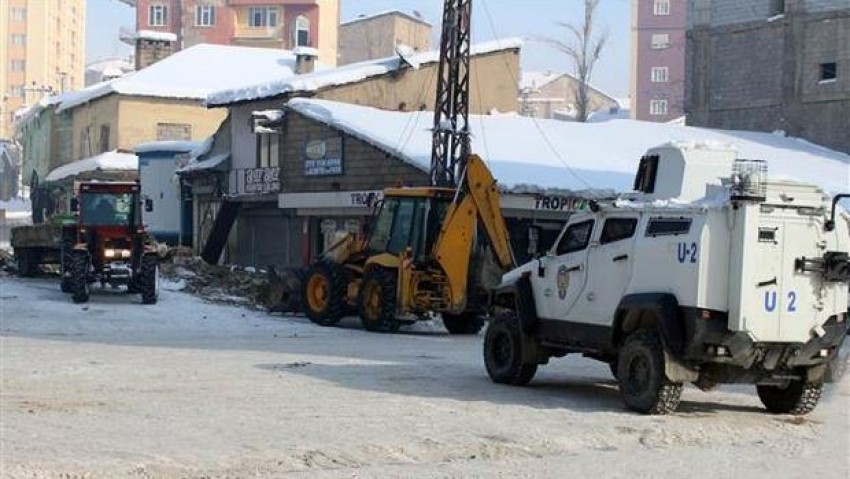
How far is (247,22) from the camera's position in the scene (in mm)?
100938

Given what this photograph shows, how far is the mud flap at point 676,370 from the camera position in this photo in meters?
13.0

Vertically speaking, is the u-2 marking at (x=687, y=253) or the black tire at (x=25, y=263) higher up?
the u-2 marking at (x=687, y=253)

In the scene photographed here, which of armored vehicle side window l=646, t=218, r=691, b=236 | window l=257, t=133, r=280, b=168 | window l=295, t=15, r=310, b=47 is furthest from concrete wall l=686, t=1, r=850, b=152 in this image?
window l=295, t=15, r=310, b=47

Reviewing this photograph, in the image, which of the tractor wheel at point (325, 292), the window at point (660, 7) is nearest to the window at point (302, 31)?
the window at point (660, 7)

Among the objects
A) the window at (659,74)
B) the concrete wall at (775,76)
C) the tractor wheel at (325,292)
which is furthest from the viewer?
the window at (659,74)

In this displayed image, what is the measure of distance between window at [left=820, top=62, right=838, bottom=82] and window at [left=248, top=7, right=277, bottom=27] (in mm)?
59995

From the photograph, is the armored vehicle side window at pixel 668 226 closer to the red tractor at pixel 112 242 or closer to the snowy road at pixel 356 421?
the snowy road at pixel 356 421

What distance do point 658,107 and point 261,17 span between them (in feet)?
124

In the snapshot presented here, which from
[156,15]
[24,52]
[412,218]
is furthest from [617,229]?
[24,52]

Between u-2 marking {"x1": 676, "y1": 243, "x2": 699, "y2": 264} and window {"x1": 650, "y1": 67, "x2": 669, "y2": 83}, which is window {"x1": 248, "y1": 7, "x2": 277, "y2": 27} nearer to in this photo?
window {"x1": 650, "y1": 67, "x2": 669, "y2": 83}

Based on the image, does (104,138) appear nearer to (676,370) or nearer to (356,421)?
(356,421)

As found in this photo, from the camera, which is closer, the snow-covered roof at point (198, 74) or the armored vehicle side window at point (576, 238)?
the armored vehicle side window at point (576, 238)

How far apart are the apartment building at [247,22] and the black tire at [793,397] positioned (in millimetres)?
85306

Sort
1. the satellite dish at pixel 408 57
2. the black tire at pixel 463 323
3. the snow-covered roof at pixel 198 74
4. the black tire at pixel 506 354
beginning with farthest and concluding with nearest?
1. the snow-covered roof at pixel 198 74
2. the satellite dish at pixel 408 57
3. the black tire at pixel 463 323
4. the black tire at pixel 506 354
